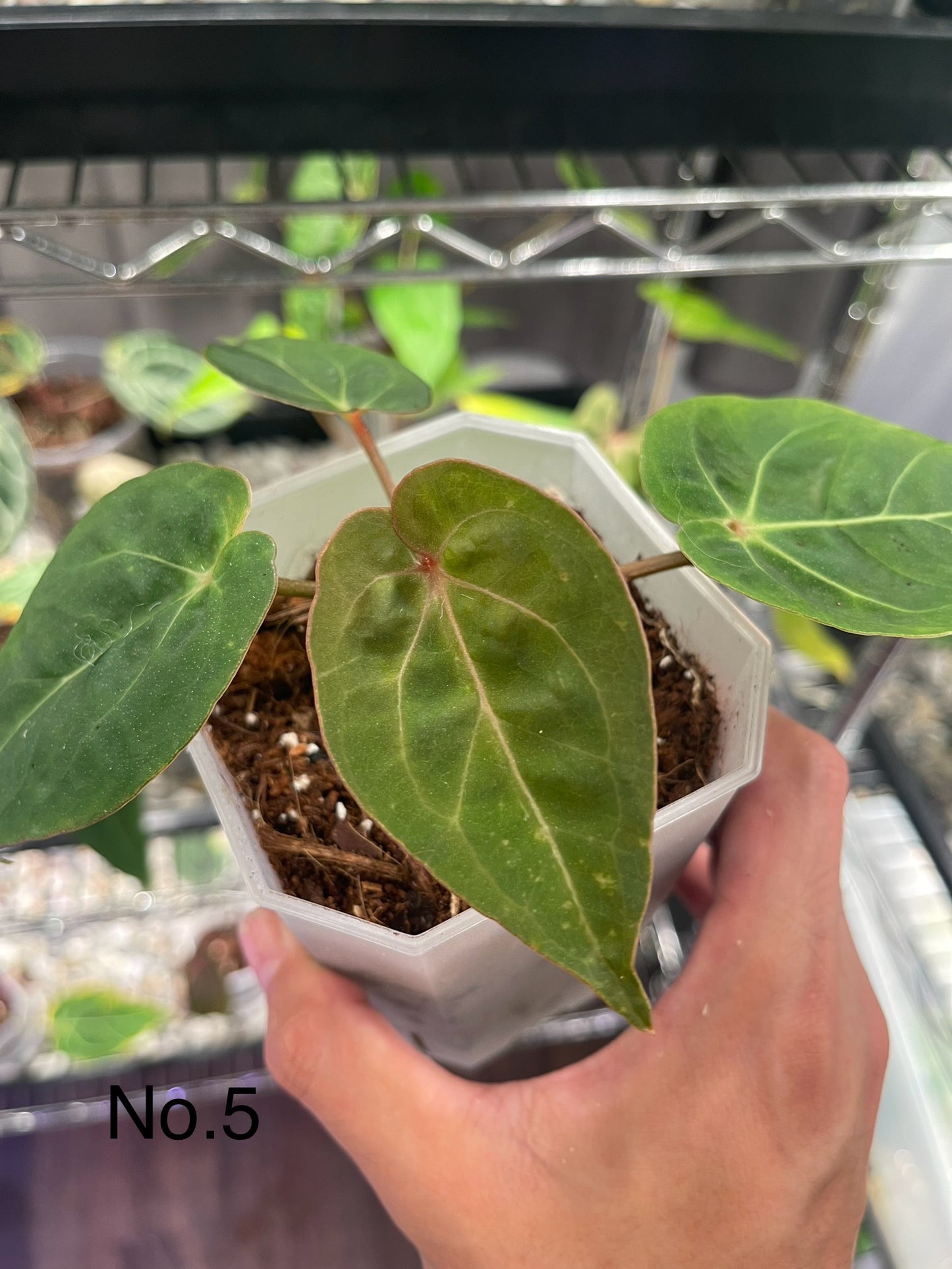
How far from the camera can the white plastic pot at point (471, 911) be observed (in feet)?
1.06

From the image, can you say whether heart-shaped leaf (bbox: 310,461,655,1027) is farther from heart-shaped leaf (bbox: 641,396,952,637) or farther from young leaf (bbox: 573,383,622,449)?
young leaf (bbox: 573,383,622,449)

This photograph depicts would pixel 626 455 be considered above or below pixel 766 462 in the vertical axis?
below

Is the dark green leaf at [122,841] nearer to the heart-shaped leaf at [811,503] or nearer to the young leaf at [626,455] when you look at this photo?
the heart-shaped leaf at [811,503]

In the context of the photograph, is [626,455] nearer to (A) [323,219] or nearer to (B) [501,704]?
(A) [323,219]

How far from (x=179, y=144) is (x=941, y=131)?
1.43ft

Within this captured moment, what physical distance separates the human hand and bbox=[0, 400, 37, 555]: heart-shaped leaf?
19.7 inches

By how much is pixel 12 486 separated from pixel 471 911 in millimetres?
623

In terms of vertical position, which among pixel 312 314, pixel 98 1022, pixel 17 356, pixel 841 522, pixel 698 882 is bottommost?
pixel 98 1022

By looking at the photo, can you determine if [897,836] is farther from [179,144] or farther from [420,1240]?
[179,144]

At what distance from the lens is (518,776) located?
250 millimetres

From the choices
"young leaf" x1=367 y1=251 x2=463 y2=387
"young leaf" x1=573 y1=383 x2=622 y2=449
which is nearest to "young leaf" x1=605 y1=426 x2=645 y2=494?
"young leaf" x1=573 y1=383 x2=622 y2=449

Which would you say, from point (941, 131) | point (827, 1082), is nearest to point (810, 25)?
point (941, 131)

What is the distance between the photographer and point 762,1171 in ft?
1.20

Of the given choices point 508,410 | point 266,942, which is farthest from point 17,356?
point 266,942
